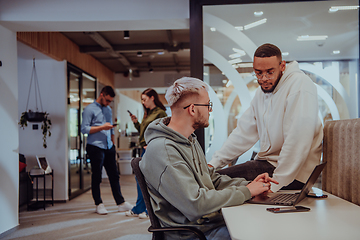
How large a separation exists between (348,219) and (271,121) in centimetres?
93

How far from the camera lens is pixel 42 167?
5.05 m

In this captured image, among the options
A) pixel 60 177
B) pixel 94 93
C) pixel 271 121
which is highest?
pixel 94 93

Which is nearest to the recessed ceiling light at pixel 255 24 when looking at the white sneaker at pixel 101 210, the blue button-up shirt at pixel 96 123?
the blue button-up shirt at pixel 96 123

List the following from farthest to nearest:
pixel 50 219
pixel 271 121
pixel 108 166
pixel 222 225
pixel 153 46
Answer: pixel 153 46
pixel 108 166
pixel 50 219
pixel 271 121
pixel 222 225

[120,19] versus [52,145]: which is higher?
[120,19]

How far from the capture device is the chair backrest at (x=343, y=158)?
1495mm

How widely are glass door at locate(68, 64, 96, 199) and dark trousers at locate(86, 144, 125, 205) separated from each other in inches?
54.1

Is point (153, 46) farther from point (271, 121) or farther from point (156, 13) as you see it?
point (271, 121)

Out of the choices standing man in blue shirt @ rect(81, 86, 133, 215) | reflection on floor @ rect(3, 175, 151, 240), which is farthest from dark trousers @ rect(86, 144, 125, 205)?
reflection on floor @ rect(3, 175, 151, 240)

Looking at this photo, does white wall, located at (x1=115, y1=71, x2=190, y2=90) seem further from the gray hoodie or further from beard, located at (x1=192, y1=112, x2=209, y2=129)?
the gray hoodie

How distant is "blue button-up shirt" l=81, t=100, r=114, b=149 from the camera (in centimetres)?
452

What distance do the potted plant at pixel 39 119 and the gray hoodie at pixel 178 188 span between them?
12.9 ft

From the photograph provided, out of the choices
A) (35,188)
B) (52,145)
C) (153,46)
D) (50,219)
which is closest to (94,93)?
(153,46)

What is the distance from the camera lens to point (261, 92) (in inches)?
83.6
